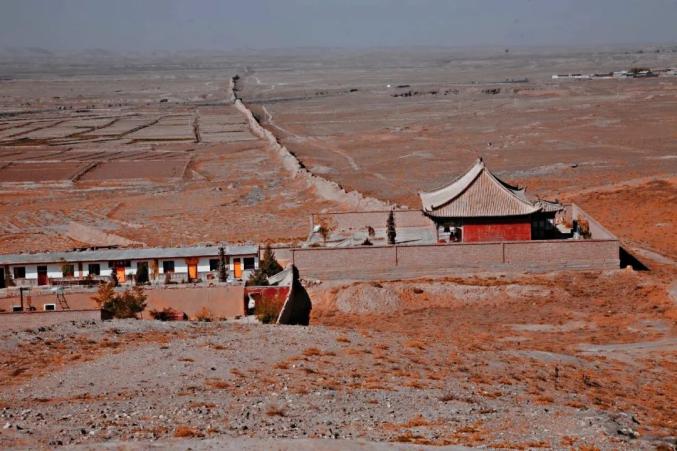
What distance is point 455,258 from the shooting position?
29000 millimetres

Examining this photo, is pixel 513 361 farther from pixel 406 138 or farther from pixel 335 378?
pixel 406 138

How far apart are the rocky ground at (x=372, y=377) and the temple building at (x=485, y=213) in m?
3.58

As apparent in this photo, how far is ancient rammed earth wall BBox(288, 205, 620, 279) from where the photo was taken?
94.3 ft

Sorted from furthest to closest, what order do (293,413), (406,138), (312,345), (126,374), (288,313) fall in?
(406,138)
(288,313)
(312,345)
(126,374)
(293,413)

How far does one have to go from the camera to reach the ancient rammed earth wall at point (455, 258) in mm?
28750

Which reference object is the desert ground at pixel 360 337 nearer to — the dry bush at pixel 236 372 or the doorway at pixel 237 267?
the dry bush at pixel 236 372

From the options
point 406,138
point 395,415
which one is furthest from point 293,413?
point 406,138

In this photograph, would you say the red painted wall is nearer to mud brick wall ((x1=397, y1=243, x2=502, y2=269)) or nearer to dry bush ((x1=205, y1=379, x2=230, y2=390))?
mud brick wall ((x1=397, y1=243, x2=502, y2=269))

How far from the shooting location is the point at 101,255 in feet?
98.9

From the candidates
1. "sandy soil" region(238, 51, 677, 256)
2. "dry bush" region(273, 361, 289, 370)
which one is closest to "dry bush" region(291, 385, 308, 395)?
"dry bush" region(273, 361, 289, 370)

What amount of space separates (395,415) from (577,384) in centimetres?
484

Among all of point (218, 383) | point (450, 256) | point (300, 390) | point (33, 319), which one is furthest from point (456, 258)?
point (218, 383)

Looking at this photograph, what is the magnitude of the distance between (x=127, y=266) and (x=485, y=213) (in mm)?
10440

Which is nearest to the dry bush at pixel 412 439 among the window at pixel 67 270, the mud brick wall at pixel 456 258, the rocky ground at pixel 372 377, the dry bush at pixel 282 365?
the rocky ground at pixel 372 377
